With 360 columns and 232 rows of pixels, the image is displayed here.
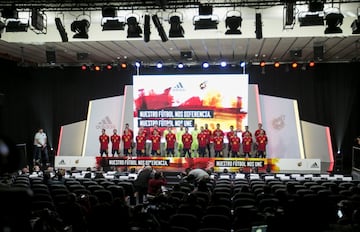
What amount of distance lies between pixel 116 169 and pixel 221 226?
1183 cm

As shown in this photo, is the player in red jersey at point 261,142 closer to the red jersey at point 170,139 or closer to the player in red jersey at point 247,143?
the player in red jersey at point 247,143

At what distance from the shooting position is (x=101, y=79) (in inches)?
907

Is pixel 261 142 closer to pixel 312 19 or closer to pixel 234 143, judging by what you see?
pixel 234 143

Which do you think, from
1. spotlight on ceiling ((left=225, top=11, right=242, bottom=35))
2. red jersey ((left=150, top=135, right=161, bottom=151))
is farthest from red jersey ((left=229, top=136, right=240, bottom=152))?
spotlight on ceiling ((left=225, top=11, right=242, bottom=35))

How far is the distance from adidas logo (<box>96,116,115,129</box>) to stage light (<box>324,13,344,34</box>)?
12.2m

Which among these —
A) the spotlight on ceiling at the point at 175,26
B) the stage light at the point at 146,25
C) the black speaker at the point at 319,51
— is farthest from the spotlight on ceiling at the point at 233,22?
the black speaker at the point at 319,51

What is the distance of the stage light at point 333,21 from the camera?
13.1 m

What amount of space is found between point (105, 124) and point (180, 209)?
1439 cm

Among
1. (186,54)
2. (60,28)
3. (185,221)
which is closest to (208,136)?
(186,54)

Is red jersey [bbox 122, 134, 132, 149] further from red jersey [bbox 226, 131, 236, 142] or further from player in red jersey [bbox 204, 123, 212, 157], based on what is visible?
red jersey [bbox 226, 131, 236, 142]

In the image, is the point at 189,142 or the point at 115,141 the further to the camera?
the point at 115,141

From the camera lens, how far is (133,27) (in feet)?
46.7

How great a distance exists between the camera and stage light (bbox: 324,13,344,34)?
1315 centimetres

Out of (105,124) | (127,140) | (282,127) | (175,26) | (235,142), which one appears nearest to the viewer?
(175,26)
